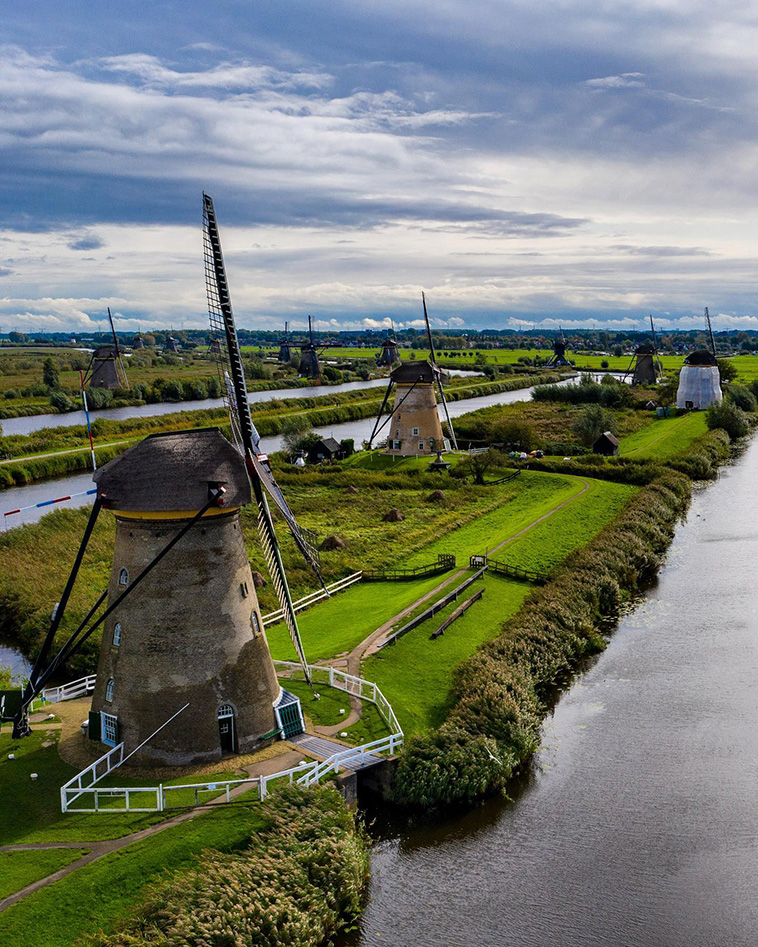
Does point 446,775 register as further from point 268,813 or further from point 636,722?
point 636,722

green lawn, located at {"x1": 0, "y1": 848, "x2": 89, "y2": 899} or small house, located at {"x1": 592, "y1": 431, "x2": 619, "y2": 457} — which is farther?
small house, located at {"x1": 592, "y1": 431, "x2": 619, "y2": 457}

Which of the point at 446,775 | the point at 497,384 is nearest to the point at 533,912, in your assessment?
the point at 446,775

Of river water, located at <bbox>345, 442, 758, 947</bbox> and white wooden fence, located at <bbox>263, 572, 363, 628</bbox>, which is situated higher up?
white wooden fence, located at <bbox>263, 572, 363, 628</bbox>

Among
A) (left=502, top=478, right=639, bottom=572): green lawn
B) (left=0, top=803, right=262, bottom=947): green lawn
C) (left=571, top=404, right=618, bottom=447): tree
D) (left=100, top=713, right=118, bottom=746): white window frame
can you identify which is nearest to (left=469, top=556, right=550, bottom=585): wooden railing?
(left=502, top=478, right=639, bottom=572): green lawn

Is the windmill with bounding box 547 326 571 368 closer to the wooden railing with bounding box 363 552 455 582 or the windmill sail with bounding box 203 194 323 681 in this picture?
the wooden railing with bounding box 363 552 455 582

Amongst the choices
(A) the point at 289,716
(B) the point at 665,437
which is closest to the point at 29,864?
(A) the point at 289,716
